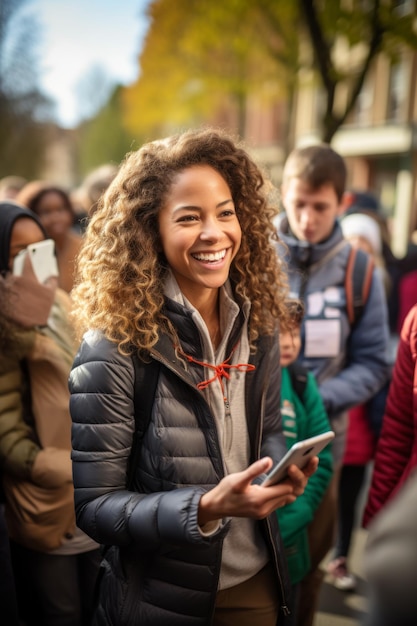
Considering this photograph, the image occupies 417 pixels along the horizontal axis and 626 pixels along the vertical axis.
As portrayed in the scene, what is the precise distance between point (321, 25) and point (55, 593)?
7574mm

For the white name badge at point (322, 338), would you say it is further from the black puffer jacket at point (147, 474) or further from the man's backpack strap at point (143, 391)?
the man's backpack strap at point (143, 391)

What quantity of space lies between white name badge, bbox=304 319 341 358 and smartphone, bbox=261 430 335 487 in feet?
4.51

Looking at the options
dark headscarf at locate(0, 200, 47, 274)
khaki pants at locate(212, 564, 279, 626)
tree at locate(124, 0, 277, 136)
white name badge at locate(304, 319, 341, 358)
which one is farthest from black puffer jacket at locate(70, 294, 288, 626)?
tree at locate(124, 0, 277, 136)

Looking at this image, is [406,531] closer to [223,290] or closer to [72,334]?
[223,290]

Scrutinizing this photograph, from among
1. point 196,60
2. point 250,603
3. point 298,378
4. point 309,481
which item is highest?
point 196,60

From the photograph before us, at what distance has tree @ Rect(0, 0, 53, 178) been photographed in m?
24.3

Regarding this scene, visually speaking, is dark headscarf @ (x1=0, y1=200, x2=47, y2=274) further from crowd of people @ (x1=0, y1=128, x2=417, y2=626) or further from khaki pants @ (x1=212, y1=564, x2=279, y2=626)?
khaki pants @ (x1=212, y1=564, x2=279, y2=626)

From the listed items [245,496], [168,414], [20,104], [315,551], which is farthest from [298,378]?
[20,104]

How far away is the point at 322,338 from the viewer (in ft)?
9.50

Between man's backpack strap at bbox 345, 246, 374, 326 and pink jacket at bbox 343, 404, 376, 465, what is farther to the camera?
pink jacket at bbox 343, 404, 376, 465

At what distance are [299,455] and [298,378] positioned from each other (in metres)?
1.03

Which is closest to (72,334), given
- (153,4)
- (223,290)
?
(223,290)

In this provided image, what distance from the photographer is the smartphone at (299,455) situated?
142 centimetres

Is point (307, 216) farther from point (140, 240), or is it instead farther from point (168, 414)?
point (168, 414)
